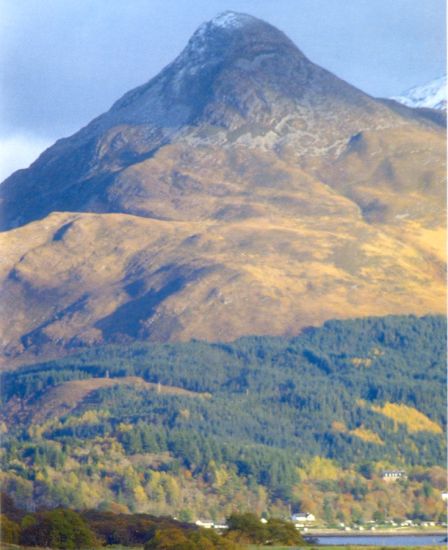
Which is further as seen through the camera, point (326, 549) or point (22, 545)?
point (326, 549)

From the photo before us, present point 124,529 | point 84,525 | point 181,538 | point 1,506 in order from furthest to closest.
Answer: point 1,506, point 124,529, point 84,525, point 181,538

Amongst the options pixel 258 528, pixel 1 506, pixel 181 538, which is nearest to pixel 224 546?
pixel 181 538

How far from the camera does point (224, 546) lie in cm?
13862

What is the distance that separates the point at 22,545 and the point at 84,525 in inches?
356

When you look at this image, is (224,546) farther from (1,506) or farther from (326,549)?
(1,506)

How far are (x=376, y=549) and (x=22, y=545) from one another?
2832cm

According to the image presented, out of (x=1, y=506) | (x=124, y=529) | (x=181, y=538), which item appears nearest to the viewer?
(x=181, y=538)

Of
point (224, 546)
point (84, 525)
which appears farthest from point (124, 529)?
point (224, 546)

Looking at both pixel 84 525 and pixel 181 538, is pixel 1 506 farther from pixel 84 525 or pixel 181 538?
pixel 181 538

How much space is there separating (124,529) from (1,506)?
19.5m

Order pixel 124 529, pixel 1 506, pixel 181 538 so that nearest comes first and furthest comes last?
pixel 181 538 < pixel 124 529 < pixel 1 506

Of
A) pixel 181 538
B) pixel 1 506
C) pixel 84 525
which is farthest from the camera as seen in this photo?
pixel 1 506

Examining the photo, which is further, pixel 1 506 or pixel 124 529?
pixel 1 506

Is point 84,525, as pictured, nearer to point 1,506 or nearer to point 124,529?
point 124,529
